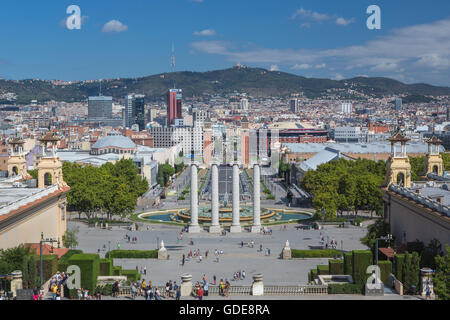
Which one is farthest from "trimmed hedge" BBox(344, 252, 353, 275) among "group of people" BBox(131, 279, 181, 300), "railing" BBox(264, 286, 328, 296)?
"group of people" BBox(131, 279, 181, 300)

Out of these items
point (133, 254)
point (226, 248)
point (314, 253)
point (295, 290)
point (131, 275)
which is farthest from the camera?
point (226, 248)

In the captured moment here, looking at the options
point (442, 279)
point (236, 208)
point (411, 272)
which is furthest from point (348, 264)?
point (236, 208)

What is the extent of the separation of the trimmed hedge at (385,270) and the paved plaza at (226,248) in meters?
4.36

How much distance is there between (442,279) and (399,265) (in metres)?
3.13

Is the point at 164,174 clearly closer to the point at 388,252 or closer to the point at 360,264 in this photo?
the point at 388,252

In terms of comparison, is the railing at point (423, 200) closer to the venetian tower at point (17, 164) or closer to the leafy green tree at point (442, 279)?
the leafy green tree at point (442, 279)

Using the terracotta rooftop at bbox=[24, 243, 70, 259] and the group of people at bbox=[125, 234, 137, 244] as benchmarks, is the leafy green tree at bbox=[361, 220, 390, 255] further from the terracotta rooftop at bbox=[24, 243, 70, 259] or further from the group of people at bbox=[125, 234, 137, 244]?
the group of people at bbox=[125, 234, 137, 244]

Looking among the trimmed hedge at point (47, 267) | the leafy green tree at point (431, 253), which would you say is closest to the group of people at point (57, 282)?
the trimmed hedge at point (47, 267)

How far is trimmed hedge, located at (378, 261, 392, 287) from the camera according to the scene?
2842cm

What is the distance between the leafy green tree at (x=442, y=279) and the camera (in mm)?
23922

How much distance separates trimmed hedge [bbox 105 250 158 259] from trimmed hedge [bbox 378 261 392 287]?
57.1ft

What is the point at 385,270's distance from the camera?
2845cm
